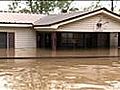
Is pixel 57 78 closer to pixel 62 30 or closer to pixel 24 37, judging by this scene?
pixel 62 30

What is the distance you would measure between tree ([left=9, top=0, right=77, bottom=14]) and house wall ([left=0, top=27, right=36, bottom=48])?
2099 cm

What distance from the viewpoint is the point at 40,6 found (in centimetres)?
4891

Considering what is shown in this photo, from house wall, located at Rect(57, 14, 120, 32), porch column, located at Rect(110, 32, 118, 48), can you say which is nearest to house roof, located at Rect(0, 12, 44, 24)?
house wall, located at Rect(57, 14, 120, 32)

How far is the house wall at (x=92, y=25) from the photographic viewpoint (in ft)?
78.3

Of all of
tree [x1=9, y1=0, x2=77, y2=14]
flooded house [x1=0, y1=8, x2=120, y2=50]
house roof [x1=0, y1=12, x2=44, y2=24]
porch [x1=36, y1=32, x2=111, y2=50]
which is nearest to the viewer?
flooded house [x1=0, y1=8, x2=120, y2=50]

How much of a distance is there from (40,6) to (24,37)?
2190cm

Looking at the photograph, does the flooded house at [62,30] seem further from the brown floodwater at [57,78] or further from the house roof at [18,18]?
the brown floodwater at [57,78]

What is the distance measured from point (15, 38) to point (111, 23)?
28.2ft

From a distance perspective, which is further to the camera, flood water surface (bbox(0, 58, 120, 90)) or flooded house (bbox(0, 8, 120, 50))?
flooded house (bbox(0, 8, 120, 50))

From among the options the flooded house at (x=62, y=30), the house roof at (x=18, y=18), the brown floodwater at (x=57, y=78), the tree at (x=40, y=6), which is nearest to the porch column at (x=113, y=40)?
the flooded house at (x=62, y=30)

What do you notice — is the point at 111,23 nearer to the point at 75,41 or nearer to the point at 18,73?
the point at 75,41

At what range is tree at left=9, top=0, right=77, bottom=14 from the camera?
48.9 metres

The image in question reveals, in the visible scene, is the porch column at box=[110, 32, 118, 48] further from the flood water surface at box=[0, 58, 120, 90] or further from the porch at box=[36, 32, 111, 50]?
the flood water surface at box=[0, 58, 120, 90]

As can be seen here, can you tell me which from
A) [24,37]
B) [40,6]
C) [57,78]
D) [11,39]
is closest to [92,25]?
[24,37]
